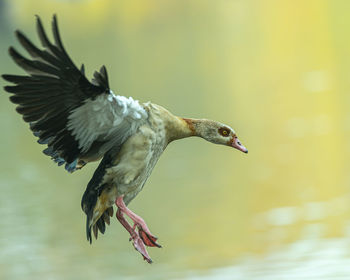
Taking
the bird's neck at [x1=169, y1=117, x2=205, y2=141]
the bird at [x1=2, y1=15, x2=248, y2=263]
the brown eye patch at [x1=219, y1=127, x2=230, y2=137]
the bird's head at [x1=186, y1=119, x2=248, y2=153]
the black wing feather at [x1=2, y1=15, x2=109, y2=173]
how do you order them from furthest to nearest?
the brown eye patch at [x1=219, y1=127, x2=230, y2=137] → the bird's head at [x1=186, y1=119, x2=248, y2=153] → the bird's neck at [x1=169, y1=117, x2=205, y2=141] → the bird at [x1=2, y1=15, x2=248, y2=263] → the black wing feather at [x1=2, y1=15, x2=109, y2=173]

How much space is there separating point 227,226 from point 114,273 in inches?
132

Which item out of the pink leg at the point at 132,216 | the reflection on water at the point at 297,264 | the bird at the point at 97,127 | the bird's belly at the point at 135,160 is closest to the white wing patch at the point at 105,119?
the bird at the point at 97,127

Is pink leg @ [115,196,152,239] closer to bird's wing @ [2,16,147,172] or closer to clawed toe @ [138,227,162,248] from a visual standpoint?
clawed toe @ [138,227,162,248]

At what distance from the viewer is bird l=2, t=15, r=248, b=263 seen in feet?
22.7

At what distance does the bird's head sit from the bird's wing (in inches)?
23.5

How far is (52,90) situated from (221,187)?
48.8 ft

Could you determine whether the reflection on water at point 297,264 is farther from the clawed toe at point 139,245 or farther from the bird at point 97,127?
the clawed toe at point 139,245

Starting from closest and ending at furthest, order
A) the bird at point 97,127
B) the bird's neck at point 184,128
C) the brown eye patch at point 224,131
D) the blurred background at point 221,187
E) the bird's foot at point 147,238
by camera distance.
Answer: the bird at point 97,127 < the bird's foot at point 147,238 < the bird's neck at point 184,128 < the brown eye patch at point 224,131 < the blurred background at point 221,187

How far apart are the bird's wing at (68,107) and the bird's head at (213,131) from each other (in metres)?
0.60

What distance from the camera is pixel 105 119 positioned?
7188 millimetres

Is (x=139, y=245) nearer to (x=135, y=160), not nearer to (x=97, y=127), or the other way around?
(x=135, y=160)

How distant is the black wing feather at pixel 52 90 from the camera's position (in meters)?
6.79

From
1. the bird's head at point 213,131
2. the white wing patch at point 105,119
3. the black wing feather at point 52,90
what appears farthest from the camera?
the bird's head at point 213,131

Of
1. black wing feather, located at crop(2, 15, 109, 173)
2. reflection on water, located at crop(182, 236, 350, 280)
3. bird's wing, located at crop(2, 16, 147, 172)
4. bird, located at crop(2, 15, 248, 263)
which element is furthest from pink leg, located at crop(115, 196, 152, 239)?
reflection on water, located at crop(182, 236, 350, 280)
